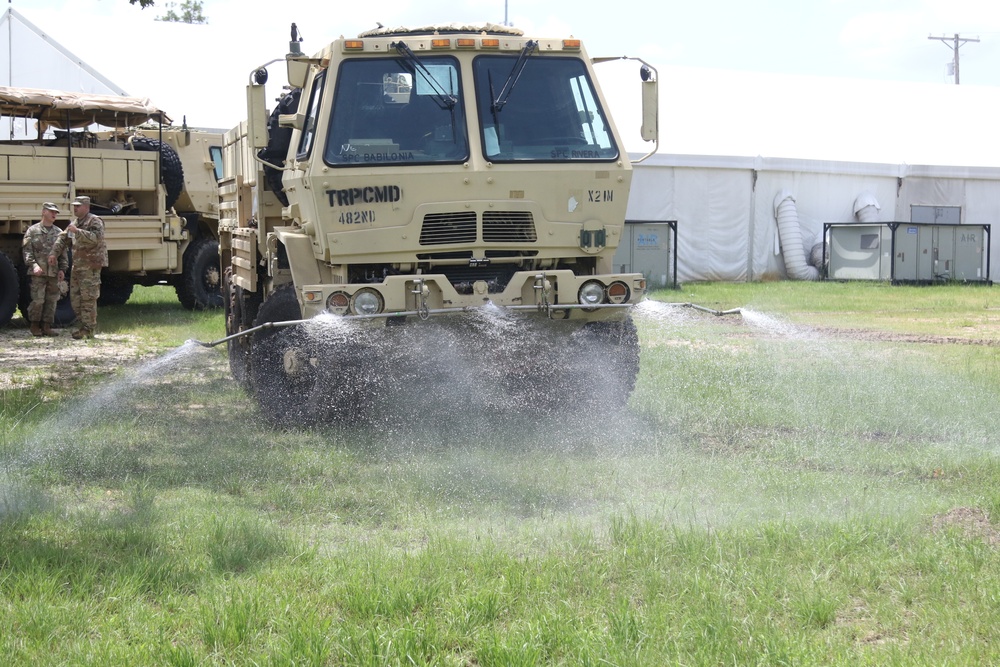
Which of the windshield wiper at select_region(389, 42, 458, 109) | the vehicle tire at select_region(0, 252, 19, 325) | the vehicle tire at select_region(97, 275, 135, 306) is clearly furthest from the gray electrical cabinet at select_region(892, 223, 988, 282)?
the windshield wiper at select_region(389, 42, 458, 109)

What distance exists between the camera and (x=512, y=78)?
25.2 ft

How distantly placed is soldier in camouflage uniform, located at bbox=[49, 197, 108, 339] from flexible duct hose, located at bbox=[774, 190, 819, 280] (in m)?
17.5

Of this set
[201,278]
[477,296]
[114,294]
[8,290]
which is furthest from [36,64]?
[477,296]

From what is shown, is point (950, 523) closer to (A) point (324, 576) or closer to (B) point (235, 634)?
(A) point (324, 576)

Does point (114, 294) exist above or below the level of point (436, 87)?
below

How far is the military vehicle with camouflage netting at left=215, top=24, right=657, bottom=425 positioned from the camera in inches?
290

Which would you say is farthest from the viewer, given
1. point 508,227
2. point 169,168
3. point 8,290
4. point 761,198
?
point 761,198

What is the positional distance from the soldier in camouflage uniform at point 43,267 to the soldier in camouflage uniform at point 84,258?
17 centimetres

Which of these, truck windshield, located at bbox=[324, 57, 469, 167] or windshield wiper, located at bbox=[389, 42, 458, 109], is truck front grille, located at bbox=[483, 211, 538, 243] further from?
windshield wiper, located at bbox=[389, 42, 458, 109]

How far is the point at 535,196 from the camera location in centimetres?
751

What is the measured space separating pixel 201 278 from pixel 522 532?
44.1 ft

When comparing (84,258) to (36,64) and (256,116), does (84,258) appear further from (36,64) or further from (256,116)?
(36,64)

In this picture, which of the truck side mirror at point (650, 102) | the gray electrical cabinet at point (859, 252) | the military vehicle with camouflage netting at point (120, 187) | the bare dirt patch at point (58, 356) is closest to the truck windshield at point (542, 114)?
the truck side mirror at point (650, 102)

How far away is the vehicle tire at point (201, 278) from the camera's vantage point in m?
17.5
